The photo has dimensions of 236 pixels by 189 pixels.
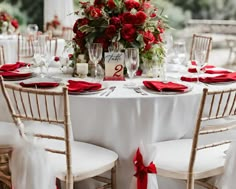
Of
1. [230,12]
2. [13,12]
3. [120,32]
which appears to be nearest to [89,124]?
[120,32]

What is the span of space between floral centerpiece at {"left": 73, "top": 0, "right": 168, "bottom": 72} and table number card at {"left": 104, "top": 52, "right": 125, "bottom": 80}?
0.11 metres

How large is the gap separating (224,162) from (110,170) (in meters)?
0.60

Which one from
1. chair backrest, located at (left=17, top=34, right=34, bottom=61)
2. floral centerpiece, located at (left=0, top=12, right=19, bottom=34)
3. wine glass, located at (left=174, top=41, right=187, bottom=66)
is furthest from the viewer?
floral centerpiece, located at (left=0, top=12, right=19, bottom=34)

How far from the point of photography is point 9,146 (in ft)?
7.78

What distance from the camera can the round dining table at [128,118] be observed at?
2227 millimetres

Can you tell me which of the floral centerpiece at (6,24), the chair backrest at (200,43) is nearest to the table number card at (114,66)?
the chair backrest at (200,43)

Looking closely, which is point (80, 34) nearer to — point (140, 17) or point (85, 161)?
point (140, 17)

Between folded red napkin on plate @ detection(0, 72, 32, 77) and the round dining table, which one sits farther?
folded red napkin on plate @ detection(0, 72, 32, 77)

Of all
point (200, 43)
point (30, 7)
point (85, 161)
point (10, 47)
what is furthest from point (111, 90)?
point (30, 7)

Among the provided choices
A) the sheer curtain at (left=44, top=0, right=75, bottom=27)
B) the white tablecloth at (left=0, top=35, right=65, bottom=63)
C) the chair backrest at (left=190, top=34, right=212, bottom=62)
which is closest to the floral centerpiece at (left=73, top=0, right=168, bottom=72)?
the chair backrest at (left=190, top=34, right=212, bottom=62)

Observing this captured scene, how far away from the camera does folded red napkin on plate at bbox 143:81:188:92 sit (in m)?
2.32

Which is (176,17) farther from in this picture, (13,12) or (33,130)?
(33,130)

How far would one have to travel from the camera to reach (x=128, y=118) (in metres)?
2.25

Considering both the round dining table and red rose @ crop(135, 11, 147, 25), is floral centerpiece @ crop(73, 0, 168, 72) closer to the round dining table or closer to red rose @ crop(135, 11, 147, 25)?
red rose @ crop(135, 11, 147, 25)
